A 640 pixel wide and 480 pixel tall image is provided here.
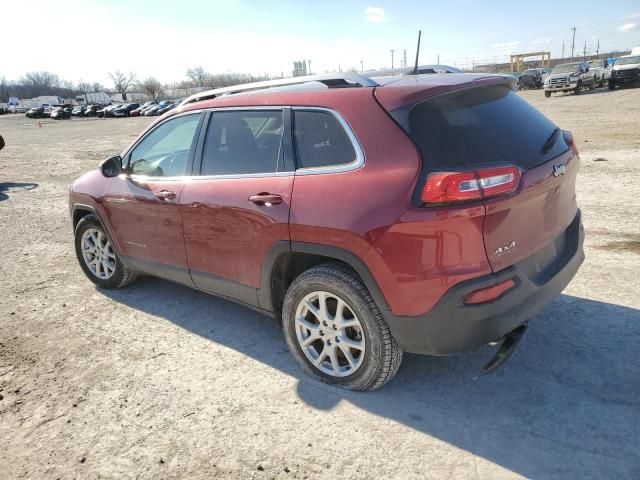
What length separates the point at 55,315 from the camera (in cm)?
449

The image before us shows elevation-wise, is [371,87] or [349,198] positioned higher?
[371,87]

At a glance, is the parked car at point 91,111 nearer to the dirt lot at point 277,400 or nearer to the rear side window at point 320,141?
the dirt lot at point 277,400

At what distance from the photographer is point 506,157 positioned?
267 cm

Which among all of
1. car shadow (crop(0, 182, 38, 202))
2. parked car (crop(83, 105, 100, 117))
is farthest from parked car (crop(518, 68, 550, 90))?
parked car (crop(83, 105, 100, 117))

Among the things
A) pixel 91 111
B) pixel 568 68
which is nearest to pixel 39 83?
pixel 91 111

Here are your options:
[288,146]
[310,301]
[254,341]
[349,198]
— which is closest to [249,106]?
[288,146]

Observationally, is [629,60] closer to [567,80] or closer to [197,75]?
[567,80]

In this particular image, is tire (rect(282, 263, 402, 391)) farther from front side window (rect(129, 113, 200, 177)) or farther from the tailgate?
front side window (rect(129, 113, 200, 177))

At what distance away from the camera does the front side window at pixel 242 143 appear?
3275 mm

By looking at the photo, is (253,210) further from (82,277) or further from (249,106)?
(82,277)

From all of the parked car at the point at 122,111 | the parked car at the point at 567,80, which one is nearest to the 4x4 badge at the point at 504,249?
the parked car at the point at 567,80

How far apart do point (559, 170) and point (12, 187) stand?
12.4 m

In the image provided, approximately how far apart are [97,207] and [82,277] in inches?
44.8

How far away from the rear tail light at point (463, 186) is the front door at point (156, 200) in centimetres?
203
